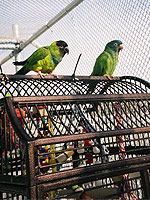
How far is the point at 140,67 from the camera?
4.37ft

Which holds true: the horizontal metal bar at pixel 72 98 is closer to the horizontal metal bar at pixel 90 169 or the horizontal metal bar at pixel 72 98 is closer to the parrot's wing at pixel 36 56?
the horizontal metal bar at pixel 90 169

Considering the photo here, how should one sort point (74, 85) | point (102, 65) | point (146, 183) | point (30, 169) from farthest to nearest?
point (102, 65), point (74, 85), point (146, 183), point (30, 169)

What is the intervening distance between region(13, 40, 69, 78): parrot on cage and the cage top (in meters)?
0.23

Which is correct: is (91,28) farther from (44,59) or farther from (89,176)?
(89,176)

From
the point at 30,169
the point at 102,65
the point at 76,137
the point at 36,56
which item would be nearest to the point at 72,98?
the point at 76,137

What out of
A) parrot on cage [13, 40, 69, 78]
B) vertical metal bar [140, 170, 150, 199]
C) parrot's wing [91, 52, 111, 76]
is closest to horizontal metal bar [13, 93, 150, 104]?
vertical metal bar [140, 170, 150, 199]

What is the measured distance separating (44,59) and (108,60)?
0.45 m

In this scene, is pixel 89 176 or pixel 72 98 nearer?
pixel 89 176

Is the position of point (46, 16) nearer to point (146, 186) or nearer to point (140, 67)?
point (140, 67)

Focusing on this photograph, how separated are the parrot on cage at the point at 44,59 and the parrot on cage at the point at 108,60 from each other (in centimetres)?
25

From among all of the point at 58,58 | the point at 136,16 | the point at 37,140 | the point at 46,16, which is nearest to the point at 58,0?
the point at 46,16

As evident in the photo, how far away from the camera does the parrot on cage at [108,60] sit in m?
1.61

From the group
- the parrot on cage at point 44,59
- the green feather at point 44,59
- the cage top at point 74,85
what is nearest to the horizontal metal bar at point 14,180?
the cage top at point 74,85

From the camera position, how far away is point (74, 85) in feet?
3.70
